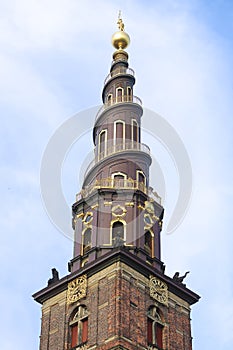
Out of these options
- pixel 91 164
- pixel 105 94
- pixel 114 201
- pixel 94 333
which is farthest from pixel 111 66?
pixel 94 333

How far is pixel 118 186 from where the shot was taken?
61719 mm

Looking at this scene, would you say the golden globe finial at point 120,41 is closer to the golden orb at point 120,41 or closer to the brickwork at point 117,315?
the golden orb at point 120,41

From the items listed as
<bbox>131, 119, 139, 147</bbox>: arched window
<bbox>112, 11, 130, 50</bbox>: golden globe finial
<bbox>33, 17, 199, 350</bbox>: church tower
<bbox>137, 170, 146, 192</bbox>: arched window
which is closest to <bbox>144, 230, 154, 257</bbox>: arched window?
<bbox>33, 17, 199, 350</bbox>: church tower

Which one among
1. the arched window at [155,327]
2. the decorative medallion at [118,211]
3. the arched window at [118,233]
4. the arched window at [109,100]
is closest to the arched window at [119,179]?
the decorative medallion at [118,211]

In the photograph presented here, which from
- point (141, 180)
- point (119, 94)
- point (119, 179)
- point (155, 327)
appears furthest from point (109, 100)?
point (155, 327)

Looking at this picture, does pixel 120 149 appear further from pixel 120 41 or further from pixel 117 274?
pixel 120 41

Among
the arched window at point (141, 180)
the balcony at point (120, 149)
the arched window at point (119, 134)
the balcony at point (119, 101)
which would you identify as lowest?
the arched window at point (141, 180)

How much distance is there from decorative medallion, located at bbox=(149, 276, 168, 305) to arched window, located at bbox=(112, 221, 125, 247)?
319cm

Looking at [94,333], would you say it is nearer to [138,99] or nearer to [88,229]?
[88,229]

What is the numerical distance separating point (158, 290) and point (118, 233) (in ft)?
15.9

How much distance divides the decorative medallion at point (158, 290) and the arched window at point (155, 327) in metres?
0.77

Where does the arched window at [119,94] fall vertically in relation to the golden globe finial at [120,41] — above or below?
below

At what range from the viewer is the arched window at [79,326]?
2151 inches

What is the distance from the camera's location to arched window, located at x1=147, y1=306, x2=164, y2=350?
54.9 meters
